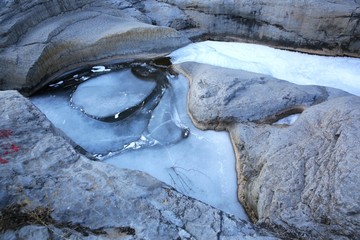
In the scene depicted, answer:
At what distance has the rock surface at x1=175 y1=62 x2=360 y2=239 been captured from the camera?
2.65m

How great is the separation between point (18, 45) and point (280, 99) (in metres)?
4.56

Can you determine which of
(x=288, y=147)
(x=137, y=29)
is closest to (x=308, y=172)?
(x=288, y=147)

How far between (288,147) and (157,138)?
184cm

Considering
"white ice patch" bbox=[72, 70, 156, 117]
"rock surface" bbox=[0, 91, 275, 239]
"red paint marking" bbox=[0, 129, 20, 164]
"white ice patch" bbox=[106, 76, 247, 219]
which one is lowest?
"white ice patch" bbox=[106, 76, 247, 219]

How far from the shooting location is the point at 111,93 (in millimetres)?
5289

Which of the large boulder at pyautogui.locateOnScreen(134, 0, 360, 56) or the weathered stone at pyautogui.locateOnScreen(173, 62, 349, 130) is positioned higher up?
the large boulder at pyautogui.locateOnScreen(134, 0, 360, 56)

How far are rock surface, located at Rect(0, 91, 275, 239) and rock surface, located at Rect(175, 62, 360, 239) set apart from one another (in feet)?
1.86

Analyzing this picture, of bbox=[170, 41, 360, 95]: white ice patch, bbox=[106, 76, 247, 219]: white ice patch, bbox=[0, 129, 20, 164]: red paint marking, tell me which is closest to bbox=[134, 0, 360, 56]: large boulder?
bbox=[170, 41, 360, 95]: white ice patch

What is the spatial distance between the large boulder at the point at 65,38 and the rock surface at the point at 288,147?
1376 millimetres

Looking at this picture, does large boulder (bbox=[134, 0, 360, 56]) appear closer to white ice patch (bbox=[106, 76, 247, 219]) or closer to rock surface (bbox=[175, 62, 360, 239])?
rock surface (bbox=[175, 62, 360, 239])

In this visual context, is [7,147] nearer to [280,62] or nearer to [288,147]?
[288,147]

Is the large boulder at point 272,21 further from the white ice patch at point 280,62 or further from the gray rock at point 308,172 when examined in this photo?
the gray rock at point 308,172

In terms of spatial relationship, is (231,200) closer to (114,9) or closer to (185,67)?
(185,67)

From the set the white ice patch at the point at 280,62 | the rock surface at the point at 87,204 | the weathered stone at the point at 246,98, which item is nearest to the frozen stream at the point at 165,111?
the white ice patch at the point at 280,62
